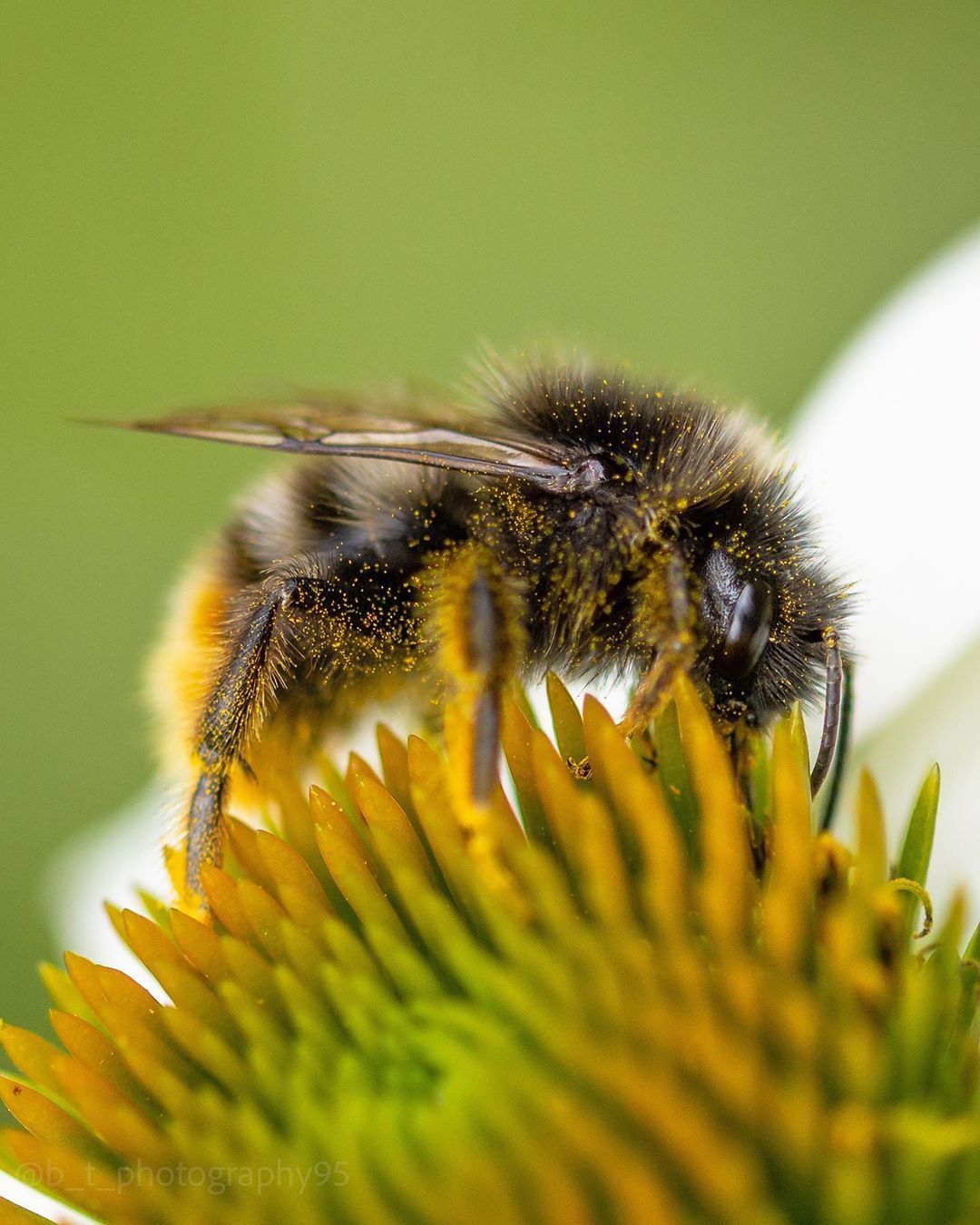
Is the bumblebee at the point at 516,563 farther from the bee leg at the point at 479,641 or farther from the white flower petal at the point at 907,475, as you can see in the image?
the white flower petal at the point at 907,475

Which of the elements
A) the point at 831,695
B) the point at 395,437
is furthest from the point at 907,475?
the point at 395,437

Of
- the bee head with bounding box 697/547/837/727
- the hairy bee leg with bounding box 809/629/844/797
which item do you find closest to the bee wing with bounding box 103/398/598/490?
the bee head with bounding box 697/547/837/727

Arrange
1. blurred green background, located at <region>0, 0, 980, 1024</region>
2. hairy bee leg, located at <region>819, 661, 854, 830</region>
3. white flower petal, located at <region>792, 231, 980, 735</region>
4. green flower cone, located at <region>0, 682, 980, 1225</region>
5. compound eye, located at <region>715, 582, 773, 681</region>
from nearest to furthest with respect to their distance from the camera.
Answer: green flower cone, located at <region>0, 682, 980, 1225</region>
compound eye, located at <region>715, 582, 773, 681</region>
hairy bee leg, located at <region>819, 661, 854, 830</region>
white flower petal, located at <region>792, 231, 980, 735</region>
blurred green background, located at <region>0, 0, 980, 1024</region>

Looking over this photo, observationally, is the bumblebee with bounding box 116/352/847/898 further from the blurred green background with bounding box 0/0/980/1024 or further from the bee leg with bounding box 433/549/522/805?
the blurred green background with bounding box 0/0/980/1024

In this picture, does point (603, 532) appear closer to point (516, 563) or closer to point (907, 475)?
point (516, 563)

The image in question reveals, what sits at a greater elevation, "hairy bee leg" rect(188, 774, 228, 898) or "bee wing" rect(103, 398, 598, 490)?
"bee wing" rect(103, 398, 598, 490)

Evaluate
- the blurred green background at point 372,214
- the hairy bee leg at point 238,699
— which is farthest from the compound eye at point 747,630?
the blurred green background at point 372,214

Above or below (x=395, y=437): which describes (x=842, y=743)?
below
